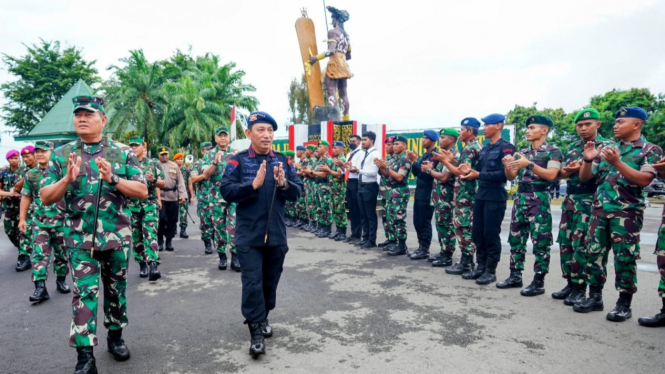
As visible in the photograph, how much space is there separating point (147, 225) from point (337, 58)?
1045 centimetres

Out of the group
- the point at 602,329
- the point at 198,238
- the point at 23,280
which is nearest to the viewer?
the point at 602,329

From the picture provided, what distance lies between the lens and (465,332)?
12.7ft

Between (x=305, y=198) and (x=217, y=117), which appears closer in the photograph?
(x=305, y=198)

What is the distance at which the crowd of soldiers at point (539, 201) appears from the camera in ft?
13.5

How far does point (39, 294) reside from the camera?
505cm

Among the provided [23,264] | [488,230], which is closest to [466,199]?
[488,230]

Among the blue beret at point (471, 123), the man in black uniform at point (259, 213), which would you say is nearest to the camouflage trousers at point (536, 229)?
the blue beret at point (471, 123)

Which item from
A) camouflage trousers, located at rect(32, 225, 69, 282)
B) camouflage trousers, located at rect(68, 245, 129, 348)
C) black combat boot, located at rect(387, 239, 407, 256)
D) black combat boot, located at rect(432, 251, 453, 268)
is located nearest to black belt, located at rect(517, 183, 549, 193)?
black combat boot, located at rect(432, 251, 453, 268)

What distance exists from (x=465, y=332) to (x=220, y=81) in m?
30.6

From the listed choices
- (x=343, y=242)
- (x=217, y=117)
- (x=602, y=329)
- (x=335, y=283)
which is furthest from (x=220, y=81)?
(x=602, y=329)

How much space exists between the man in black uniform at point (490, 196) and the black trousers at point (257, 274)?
9.63ft

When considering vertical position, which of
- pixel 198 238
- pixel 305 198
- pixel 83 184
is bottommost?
pixel 198 238

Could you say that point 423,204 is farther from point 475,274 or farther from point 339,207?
point 339,207

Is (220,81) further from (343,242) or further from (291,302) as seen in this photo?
(291,302)
